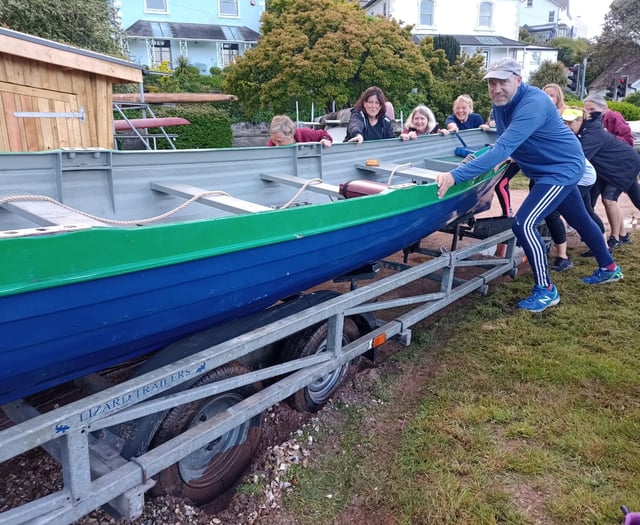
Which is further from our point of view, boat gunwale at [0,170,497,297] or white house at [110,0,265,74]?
white house at [110,0,265,74]

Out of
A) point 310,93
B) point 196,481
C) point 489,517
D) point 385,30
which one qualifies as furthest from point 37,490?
point 385,30

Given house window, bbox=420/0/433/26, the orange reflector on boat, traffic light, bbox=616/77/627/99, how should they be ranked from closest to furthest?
the orange reflector on boat < house window, bbox=420/0/433/26 < traffic light, bbox=616/77/627/99

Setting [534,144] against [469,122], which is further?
[469,122]

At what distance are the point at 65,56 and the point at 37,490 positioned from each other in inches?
212

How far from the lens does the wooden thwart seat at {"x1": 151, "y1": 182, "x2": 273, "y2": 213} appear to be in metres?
3.18

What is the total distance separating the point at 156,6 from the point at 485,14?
21.3 meters

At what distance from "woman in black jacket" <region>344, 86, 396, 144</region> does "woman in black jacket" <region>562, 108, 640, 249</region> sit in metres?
2.03

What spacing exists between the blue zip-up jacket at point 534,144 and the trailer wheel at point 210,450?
242 cm

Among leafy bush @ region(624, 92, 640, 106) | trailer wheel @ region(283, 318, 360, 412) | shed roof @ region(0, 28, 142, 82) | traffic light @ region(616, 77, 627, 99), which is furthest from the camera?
traffic light @ region(616, 77, 627, 99)

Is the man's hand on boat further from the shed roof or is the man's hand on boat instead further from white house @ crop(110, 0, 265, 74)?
white house @ crop(110, 0, 265, 74)

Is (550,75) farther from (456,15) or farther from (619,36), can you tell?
(619,36)

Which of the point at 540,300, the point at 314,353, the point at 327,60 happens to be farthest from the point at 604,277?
the point at 327,60

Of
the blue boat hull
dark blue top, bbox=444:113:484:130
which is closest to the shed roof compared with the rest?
dark blue top, bbox=444:113:484:130

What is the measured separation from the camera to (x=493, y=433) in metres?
3.16
